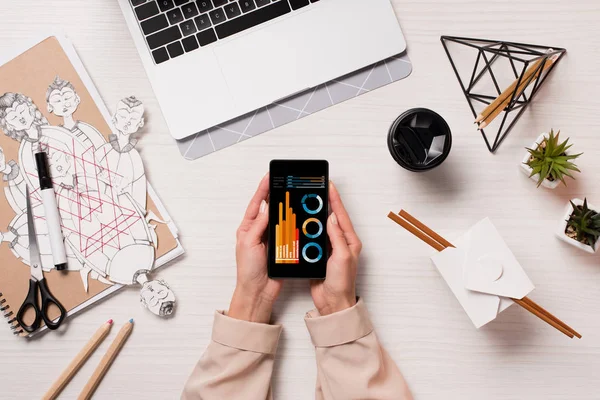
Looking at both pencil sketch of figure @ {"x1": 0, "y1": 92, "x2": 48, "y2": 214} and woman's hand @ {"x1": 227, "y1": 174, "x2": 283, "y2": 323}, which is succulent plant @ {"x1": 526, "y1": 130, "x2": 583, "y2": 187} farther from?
pencil sketch of figure @ {"x1": 0, "y1": 92, "x2": 48, "y2": 214}

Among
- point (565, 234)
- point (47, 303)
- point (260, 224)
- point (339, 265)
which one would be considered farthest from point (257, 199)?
point (565, 234)

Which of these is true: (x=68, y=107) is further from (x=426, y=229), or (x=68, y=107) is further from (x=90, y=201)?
(x=426, y=229)

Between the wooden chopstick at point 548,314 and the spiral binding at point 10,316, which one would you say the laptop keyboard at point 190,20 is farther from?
the wooden chopstick at point 548,314

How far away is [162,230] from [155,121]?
0.55 ft

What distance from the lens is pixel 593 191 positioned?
77 centimetres

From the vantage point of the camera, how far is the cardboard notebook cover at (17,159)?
29.1 inches

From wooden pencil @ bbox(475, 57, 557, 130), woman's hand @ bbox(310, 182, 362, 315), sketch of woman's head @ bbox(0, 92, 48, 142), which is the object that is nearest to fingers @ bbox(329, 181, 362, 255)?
woman's hand @ bbox(310, 182, 362, 315)

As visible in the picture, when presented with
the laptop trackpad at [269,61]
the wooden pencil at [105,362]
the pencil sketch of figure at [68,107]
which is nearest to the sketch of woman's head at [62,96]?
the pencil sketch of figure at [68,107]

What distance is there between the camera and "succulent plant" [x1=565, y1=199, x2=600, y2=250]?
2.33 ft

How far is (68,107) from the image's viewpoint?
2.43 feet

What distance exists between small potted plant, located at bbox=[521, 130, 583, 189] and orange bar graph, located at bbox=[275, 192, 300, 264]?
0.35 m

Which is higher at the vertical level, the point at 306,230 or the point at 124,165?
the point at 124,165

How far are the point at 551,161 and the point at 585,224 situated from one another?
4.2 inches

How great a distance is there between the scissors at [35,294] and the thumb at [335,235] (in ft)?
1.38
